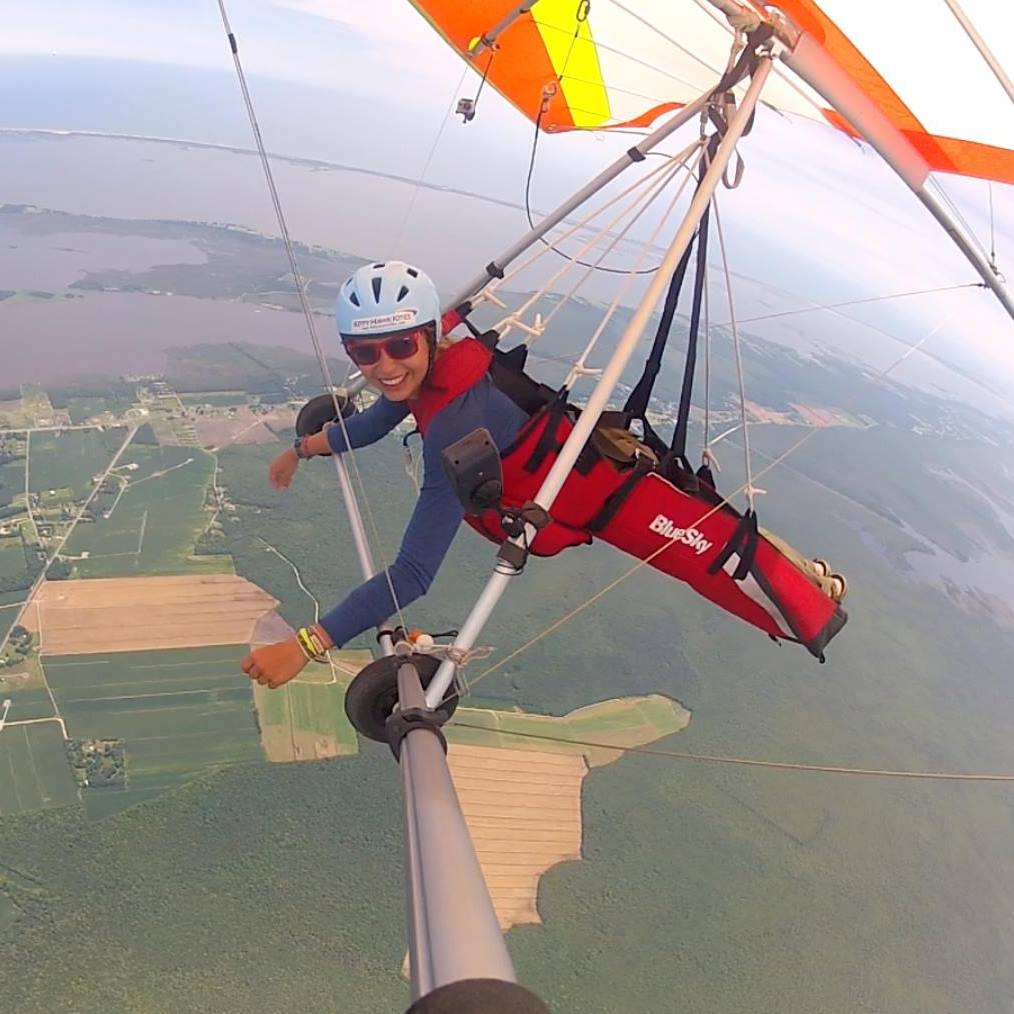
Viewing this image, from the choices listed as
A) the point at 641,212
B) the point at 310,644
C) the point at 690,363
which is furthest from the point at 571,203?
the point at 310,644

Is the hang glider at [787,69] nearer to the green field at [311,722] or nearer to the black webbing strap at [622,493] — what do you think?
the black webbing strap at [622,493]

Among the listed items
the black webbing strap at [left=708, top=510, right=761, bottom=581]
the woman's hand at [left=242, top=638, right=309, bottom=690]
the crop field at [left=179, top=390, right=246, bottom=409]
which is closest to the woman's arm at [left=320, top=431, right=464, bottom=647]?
the woman's hand at [left=242, top=638, right=309, bottom=690]

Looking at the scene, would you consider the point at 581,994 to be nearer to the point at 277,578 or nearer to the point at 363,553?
the point at 277,578

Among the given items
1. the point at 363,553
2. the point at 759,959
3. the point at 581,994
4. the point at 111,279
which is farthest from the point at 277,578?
the point at 111,279

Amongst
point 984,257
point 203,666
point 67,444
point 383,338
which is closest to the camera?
point 383,338

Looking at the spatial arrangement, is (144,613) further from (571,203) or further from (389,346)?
(389,346)

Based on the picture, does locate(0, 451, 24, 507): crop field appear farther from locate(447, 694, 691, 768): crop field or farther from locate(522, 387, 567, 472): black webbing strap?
locate(522, 387, 567, 472): black webbing strap

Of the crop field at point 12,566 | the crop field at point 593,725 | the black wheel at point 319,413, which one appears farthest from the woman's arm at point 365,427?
the crop field at point 12,566
